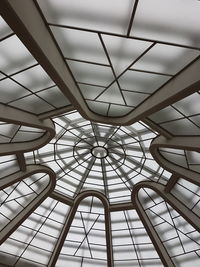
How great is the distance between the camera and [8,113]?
62.2 feet

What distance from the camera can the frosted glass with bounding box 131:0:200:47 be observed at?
1220 cm

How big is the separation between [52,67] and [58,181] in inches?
686

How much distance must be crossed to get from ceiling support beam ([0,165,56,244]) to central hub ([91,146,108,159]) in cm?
363

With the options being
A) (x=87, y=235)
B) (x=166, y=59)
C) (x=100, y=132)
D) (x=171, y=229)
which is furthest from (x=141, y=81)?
(x=87, y=235)

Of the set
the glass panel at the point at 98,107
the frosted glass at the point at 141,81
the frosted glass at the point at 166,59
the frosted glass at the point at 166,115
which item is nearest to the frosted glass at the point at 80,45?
the frosted glass at the point at 141,81

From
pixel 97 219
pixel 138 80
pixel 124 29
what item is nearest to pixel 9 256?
pixel 97 219

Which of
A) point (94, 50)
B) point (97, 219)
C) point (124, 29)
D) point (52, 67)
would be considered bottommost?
point (52, 67)

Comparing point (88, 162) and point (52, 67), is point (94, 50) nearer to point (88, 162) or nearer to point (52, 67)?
point (52, 67)

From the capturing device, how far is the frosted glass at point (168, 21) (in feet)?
40.0

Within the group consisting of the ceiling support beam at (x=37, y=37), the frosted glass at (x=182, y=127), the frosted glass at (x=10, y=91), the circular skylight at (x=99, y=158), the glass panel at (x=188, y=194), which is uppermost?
the circular skylight at (x=99, y=158)

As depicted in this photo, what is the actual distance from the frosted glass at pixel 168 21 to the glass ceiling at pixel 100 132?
39mm

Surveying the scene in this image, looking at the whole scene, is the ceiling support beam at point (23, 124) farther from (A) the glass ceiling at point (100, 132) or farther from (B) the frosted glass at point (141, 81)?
(B) the frosted glass at point (141, 81)

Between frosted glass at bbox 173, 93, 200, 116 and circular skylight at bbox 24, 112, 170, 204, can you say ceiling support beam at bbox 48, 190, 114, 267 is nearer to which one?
circular skylight at bbox 24, 112, 170, 204

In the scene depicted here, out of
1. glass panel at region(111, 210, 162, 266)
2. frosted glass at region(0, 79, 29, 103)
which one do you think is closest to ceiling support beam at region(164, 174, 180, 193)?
glass panel at region(111, 210, 162, 266)
